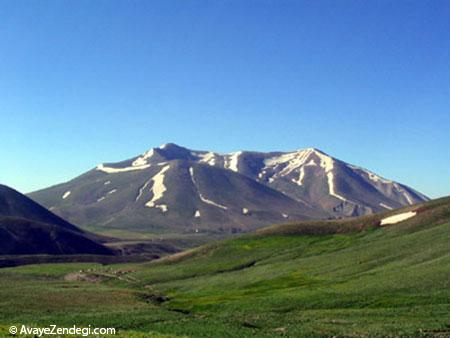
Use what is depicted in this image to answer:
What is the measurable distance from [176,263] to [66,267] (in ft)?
106

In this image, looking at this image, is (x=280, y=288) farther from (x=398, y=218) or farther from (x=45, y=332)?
(x=398, y=218)

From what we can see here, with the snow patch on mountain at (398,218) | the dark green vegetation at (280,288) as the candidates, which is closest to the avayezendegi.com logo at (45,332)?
the dark green vegetation at (280,288)

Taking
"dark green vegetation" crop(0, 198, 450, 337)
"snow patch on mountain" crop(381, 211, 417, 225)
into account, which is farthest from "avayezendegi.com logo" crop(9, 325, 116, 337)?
"snow patch on mountain" crop(381, 211, 417, 225)

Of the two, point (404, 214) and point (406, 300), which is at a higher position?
point (404, 214)

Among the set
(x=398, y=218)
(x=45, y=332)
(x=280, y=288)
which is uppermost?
(x=398, y=218)

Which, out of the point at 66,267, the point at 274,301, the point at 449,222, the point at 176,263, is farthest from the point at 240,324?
the point at 66,267

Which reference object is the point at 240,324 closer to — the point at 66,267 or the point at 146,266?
the point at 146,266

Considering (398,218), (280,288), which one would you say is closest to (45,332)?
(280,288)

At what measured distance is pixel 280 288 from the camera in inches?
3317

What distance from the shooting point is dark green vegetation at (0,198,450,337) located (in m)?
54.8

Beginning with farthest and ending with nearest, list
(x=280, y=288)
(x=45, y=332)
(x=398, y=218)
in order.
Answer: (x=398, y=218)
(x=280, y=288)
(x=45, y=332)

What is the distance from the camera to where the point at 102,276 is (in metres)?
124

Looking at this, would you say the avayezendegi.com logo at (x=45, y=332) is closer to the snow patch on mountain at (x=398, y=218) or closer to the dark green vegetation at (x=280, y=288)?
the dark green vegetation at (x=280, y=288)

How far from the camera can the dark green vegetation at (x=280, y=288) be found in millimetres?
54750
